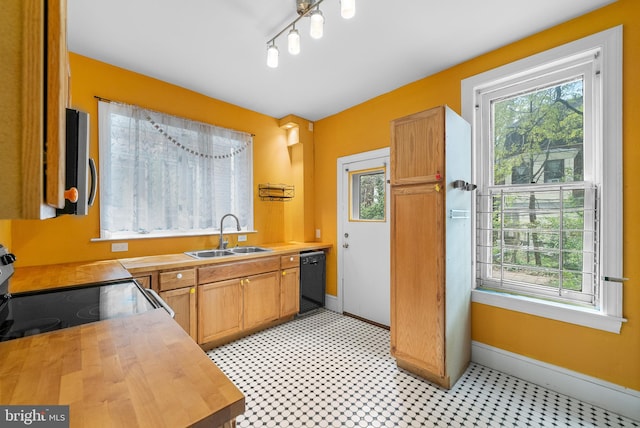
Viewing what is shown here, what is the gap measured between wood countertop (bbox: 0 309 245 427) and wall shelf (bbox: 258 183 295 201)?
2.65 meters

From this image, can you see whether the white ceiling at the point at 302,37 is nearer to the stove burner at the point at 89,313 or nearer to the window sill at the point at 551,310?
the stove burner at the point at 89,313

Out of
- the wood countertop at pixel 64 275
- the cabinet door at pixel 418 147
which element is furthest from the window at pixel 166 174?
the cabinet door at pixel 418 147

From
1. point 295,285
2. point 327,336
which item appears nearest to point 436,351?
point 327,336

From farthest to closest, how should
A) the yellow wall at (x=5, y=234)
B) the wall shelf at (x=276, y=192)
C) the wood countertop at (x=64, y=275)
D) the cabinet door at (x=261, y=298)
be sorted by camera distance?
the wall shelf at (x=276, y=192) → the cabinet door at (x=261, y=298) → the yellow wall at (x=5, y=234) → the wood countertop at (x=64, y=275)

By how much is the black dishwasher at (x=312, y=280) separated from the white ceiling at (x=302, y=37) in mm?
2013

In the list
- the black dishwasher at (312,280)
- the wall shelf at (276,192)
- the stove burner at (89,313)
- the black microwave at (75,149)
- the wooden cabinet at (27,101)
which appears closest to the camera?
the wooden cabinet at (27,101)

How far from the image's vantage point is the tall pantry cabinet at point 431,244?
1998mm

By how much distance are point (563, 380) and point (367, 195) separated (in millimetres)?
2336

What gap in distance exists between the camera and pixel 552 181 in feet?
6.90

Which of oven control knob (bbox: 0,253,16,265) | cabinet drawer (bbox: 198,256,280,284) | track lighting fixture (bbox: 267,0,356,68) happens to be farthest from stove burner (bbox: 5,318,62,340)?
track lighting fixture (bbox: 267,0,356,68)

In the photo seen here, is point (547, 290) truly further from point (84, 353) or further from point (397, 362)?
point (84, 353)

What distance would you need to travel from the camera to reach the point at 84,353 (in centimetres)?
86

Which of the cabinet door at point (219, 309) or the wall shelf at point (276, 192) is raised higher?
the wall shelf at point (276, 192)

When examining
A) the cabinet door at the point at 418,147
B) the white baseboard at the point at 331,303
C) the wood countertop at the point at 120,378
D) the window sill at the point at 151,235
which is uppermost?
the cabinet door at the point at 418,147
